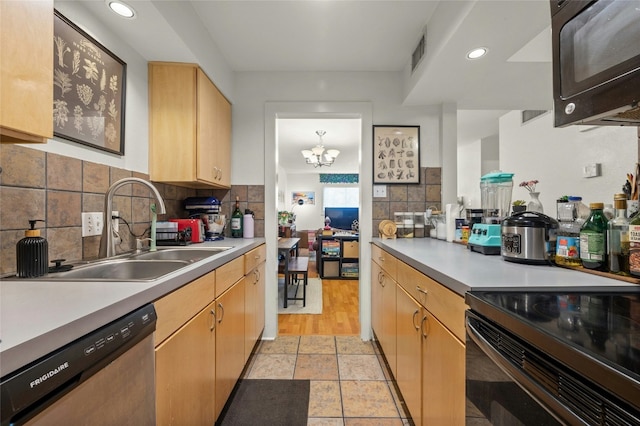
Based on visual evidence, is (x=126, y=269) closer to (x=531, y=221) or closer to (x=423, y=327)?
(x=423, y=327)

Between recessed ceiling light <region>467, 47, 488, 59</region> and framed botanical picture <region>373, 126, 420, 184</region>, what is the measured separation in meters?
0.83

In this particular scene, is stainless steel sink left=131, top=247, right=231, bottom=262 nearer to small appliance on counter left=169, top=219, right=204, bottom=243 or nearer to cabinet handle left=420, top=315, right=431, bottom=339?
small appliance on counter left=169, top=219, right=204, bottom=243

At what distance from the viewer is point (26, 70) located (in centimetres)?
73

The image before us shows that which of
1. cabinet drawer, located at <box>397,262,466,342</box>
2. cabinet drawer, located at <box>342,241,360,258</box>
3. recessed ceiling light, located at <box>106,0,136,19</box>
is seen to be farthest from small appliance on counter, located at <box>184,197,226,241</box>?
cabinet drawer, located at <box>342,241,360,258</box>

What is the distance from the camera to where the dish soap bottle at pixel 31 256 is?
0.92m

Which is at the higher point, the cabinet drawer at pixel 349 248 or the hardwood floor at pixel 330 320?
the cabinet drawer at pixel 349 248

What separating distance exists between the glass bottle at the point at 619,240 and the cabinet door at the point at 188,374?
1477 millimetres

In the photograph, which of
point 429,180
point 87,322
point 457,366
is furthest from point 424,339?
point 429,180

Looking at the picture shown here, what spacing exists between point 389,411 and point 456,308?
102cm

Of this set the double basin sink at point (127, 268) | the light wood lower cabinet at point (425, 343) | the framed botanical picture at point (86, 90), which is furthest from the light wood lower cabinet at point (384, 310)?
the framed botanical picture at point (86, 90)

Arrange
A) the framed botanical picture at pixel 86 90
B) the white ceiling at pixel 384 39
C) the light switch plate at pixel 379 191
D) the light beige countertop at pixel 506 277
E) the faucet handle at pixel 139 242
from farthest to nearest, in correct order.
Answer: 1. the light switch plate at pixel 379 191
2. the faucet handle at pixel 139 242
3. the white ceiling at pixel 384 39
4. the framed botanical picture at pixel 86 90
5. the light beige countertop at pixel 506 277

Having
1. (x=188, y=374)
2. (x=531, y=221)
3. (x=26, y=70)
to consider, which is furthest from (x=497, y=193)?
(x=26, y=70)

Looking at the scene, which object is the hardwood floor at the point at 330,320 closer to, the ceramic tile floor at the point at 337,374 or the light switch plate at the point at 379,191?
the ceramic tile floor at the point at 337,374

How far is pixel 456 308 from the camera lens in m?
0.88
